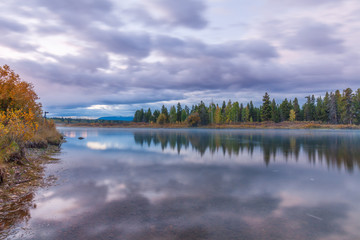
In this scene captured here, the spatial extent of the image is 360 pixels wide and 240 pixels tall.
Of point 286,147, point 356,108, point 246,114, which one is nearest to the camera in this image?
point 286,147

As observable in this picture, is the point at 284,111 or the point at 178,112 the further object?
the point at 178,112

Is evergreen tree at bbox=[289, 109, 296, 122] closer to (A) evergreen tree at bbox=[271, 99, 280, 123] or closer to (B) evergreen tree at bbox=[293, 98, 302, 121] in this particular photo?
(B) evergreen tree at bbox=[293, 98, 302, 121]

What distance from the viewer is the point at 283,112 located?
141125mm

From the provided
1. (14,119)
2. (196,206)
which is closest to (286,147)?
(196,206)

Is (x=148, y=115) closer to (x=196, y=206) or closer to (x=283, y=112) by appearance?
(x=283, y=112)

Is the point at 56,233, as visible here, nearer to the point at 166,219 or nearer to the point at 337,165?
the point at 166,219

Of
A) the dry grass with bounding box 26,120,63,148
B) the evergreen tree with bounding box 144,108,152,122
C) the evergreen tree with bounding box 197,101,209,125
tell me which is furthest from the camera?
the evergreen tree with bounding box 144,108,152,122

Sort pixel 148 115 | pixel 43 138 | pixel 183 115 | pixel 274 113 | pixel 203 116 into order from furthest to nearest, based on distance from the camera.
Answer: pixel 148 115
pixel 183 115
pixel 203 116
pixel 274 113
pixel 43 138

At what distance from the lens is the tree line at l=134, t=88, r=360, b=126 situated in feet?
380

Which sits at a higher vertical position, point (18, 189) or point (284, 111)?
point (284, 111)

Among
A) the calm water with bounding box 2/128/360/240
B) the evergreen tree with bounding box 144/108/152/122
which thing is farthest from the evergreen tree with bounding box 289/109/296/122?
the calm water with bounding box 2/128/360/240

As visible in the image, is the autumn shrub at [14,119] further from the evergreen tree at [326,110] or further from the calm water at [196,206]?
the evergreen tree at [326,110]

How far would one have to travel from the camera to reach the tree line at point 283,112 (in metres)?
116

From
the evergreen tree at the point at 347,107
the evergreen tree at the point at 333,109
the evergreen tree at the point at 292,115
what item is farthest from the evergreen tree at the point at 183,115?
the evergreen tree at the point at 347,107
